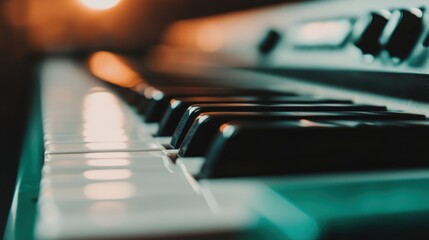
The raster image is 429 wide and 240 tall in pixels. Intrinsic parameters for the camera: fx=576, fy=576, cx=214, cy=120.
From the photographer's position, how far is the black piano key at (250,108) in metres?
0.56

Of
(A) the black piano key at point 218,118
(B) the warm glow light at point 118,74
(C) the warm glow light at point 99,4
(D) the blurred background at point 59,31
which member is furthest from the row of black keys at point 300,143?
(C) the warm glow light at point 99,4

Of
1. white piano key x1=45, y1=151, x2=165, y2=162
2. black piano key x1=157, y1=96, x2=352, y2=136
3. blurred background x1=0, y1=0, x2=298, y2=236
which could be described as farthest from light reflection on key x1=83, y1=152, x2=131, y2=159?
blurred background x1=0, y1=0, x2=298, y2=236

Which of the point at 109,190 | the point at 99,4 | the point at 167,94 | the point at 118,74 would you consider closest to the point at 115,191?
the point at 109,190

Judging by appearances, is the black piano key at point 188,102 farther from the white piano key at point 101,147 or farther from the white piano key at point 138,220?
the white piano key at point 138,220

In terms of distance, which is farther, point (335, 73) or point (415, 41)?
point (335, 73)

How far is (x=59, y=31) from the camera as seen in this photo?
355cm

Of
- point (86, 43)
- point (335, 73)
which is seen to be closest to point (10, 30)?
point (86, 43)

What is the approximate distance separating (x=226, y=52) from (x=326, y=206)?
1170 mm

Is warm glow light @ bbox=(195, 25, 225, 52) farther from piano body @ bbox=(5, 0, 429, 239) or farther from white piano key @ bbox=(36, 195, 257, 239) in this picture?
white piano key @ bbox=(36, 195, 257, 239)

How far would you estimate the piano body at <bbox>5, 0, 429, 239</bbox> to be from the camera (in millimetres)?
297

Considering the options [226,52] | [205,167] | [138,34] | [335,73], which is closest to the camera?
[205,167]

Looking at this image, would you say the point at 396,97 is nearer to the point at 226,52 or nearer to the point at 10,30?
the point at 226,52

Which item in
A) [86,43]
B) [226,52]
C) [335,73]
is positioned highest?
[335,73]

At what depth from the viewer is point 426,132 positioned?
18.9 inches
